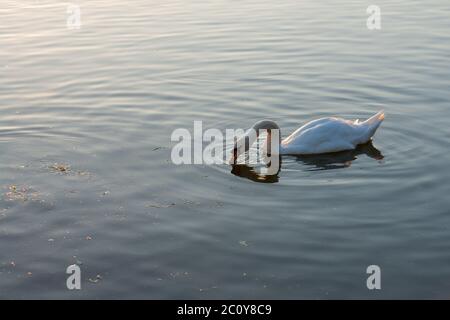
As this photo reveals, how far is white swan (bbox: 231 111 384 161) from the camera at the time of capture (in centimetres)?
1366

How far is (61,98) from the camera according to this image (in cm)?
1748

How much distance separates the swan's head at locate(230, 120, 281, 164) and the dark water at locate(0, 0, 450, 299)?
506mm

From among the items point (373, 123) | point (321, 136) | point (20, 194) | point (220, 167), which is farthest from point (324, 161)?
point (20, 194)

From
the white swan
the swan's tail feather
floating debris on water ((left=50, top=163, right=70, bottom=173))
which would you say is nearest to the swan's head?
the white swan

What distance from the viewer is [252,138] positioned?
13.8 meters

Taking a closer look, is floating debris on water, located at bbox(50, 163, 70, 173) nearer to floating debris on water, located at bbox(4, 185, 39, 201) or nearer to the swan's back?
floating debris on water, located at bbox(4, 185, 39, 201)

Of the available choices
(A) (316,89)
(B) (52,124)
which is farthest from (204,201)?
(A) (316,89)

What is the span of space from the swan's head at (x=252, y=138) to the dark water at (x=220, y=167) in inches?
19.9

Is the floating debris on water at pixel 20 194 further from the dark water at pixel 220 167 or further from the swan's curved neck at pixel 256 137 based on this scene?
the swan's curved neck at pixel 256 137

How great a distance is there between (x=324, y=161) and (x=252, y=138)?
4.23ft

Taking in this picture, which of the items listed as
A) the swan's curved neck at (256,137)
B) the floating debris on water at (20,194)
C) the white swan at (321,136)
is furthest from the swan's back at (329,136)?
the floating debris on water at (20,194)

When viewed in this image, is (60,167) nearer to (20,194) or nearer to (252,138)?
(20,194)
